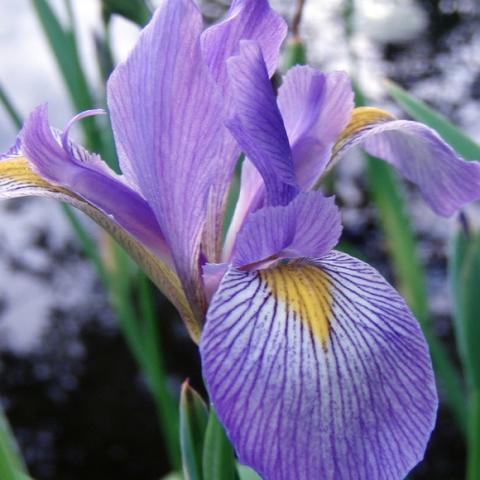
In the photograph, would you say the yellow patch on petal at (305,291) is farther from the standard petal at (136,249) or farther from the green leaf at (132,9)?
Answer: the green leaf at (132,9)

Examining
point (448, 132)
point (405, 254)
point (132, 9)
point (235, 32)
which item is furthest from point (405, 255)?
point (235, 32)

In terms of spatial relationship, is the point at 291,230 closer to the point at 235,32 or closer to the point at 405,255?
the point at 235,32

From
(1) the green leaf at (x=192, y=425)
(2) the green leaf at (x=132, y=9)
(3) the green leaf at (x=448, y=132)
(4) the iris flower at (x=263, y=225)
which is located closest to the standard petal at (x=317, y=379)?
(4) the iris flower at (x=263, y=225)

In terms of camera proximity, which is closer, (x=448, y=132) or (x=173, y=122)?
(x=173, y=122)

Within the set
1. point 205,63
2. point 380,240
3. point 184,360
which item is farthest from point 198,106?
point 380,240

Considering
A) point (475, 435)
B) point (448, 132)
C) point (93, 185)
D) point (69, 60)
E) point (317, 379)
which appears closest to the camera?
point (317, 379)

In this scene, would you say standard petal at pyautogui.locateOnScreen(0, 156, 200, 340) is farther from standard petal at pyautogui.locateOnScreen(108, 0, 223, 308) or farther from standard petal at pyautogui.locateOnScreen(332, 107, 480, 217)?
standard petal at pyautogui.locateOnScreen(332, 107, 480, 217)

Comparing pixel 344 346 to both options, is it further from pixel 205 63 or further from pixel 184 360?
pixel 184 360
